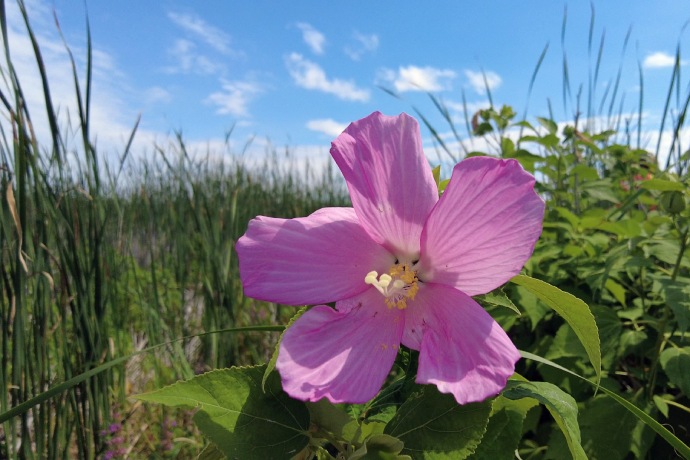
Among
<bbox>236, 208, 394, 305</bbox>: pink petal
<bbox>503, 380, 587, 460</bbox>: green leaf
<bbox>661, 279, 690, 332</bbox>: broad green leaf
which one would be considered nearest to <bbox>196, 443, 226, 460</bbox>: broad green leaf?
<bbox>236, 208, 394, 305</bbox>: pink petal

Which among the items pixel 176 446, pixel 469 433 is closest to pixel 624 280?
pixel 469 433

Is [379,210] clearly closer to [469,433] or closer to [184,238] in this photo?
[469,433]

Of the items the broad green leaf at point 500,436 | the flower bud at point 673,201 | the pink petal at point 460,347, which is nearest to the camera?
the pink petal at point 460,347

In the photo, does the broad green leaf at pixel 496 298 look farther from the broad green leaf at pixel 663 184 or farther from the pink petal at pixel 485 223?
the broad green leaf at pixel 663 184

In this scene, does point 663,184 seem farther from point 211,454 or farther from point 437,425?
point 211,454

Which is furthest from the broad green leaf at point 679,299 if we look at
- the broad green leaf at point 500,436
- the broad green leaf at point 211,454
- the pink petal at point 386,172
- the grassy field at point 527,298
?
the broad green leaf at point 211,454

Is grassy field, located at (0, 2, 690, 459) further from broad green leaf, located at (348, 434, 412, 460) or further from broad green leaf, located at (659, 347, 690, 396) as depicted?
broad green leaf, located at (348, 434, 412, 460)

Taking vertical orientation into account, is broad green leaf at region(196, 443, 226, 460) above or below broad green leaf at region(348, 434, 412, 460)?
below

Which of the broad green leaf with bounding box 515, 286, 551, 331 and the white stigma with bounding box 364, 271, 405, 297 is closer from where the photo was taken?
the white stigma with bounding box 364, 271, 405, 297
